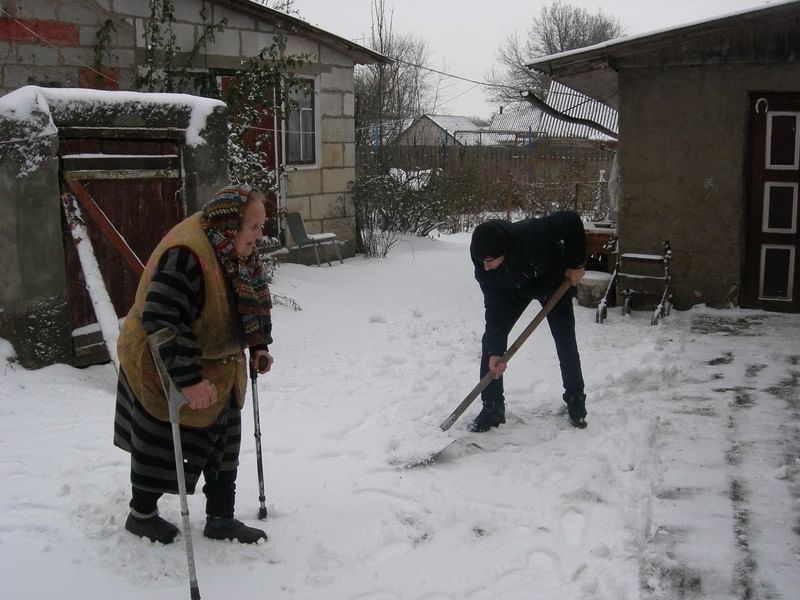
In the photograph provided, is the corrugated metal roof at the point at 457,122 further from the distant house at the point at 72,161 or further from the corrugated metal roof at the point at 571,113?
the distant house at the point at 72,161

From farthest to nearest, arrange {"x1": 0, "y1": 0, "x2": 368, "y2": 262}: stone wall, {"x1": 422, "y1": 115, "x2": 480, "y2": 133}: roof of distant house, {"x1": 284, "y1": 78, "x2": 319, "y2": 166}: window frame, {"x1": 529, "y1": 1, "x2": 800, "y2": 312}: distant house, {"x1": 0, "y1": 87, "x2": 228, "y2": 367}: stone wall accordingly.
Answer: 1. {"x1": 422, "y1": 115, "x2": 480, "y2": 133}: roof of distant house
2. {"x1": 284, "y1": 78, "x2": 319, "y2": 166}: window frame
3. {"x1": 0, "y1": 0, "x2": 368, "y2": 262}: stone wall
4. {"x1": 529, "y1": 1, "x2": 800, "y2": 312}: distant house
5. {"x1": 0, "y1": 87, "x2": 228, "y2": 367}: stone wall

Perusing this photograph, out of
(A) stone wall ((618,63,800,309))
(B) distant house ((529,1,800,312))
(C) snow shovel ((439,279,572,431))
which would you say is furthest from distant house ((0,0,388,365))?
(A) stone wall ((618,63,800,309))

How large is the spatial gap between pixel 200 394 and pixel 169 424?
0.30m

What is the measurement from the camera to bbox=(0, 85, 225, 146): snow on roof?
18.4 ft

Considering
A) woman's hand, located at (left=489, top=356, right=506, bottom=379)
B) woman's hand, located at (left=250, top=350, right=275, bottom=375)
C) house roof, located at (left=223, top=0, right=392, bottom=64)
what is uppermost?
house roof, located at (left=223, top=0, right=392, bottom=64)

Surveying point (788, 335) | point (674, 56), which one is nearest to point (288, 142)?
point (674, 56)

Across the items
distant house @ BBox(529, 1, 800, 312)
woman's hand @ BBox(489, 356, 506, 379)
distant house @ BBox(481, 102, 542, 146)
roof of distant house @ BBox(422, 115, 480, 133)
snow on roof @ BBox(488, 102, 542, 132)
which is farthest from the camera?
roof of distant house @ BBox(422, 115, 480, 133)

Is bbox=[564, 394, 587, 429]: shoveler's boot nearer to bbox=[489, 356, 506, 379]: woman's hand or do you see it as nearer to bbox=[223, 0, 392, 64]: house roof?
bbox=[489, 356, 506, 379]: woman's hand

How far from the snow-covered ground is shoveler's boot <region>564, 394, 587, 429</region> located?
7 centimetres

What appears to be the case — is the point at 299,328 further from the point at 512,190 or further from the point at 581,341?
the point at 512,190

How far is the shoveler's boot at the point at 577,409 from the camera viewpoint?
5.43 metres

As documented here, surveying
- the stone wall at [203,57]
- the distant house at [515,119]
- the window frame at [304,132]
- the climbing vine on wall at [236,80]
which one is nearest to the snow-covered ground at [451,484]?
the climbing vine on wall at [236,80]

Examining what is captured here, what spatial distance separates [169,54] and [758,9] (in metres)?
6.40

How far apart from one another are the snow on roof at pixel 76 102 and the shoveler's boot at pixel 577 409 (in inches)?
137
